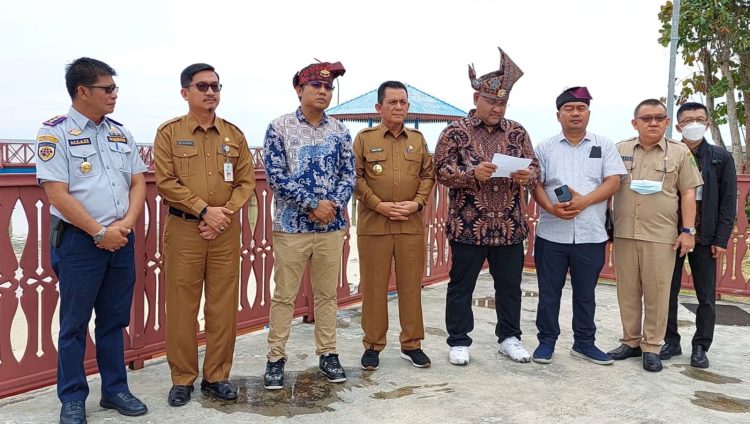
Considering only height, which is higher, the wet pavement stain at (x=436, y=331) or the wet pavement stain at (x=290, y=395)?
the wet pavement stain at (x=290, y=395)

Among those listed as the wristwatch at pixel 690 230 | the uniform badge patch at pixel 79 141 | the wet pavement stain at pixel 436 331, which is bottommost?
the wet pavement stain at pixel 436 331

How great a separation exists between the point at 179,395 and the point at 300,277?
0.96 meters

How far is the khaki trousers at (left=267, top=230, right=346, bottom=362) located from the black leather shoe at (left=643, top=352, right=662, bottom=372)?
2.13 metres

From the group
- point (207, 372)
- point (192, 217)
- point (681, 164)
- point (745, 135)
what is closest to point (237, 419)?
point (207, 372)

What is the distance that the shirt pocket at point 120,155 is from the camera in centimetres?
305

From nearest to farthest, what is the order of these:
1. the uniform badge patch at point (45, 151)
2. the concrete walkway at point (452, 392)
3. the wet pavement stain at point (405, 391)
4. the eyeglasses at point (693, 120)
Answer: the uniform badge patch at point (45, 151) → the concrete walkway at point (452, 392) → the wet pavement stain at point (405, 391) → the eyeglasses at point (693, 120)

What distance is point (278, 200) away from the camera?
364 cm

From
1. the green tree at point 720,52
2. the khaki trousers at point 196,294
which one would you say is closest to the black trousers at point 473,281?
the khaki trousers at point 196,294

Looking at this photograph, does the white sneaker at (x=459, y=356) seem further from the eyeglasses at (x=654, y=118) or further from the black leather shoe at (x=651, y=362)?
the eyeglasses at (x=654, y=118)

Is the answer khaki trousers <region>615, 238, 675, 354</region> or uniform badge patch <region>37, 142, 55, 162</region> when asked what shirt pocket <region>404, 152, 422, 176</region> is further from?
uniform badge patch <region>37, 142, 55, 162</region>

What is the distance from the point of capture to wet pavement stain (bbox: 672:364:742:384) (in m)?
3.83

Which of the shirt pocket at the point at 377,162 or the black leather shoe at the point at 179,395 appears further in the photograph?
the shirt pocket at the point at 377,162

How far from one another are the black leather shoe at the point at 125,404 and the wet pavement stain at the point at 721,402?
3.13 metres

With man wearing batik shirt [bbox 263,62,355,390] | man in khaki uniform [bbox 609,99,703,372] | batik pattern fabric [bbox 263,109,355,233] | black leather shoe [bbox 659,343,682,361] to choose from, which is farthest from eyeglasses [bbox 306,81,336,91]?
black leather shoe [bbox 659,343,682,361]
